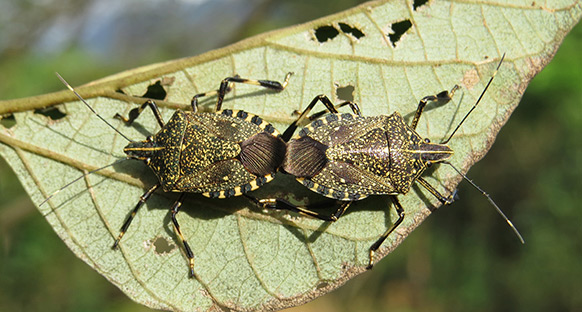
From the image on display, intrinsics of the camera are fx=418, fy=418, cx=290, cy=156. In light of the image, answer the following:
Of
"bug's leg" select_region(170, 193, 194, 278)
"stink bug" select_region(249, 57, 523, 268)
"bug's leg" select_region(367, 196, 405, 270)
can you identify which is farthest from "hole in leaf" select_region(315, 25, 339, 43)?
"bug's leg" select_region(170, 193, 194, 278)

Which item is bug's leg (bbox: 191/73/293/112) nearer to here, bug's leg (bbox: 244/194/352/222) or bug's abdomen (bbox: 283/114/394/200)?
bug's abdomen (bbox: 283/114/394/200)

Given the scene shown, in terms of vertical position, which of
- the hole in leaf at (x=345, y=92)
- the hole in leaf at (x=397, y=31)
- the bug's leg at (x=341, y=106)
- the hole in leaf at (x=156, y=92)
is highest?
the hole in leaf at (x=397, y=31)

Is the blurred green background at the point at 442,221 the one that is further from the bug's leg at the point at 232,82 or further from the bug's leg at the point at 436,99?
A: the bug's leg at the point at 436,99

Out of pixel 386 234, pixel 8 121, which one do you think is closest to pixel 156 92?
pixel 8 121

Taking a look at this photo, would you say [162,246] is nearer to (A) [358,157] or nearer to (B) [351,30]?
(A) [358,157]

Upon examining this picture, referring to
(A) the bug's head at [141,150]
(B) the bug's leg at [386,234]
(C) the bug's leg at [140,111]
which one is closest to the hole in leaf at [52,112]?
(C) the bug's leg at [140,111]

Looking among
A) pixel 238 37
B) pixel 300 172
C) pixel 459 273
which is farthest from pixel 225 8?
pixel 300 172
